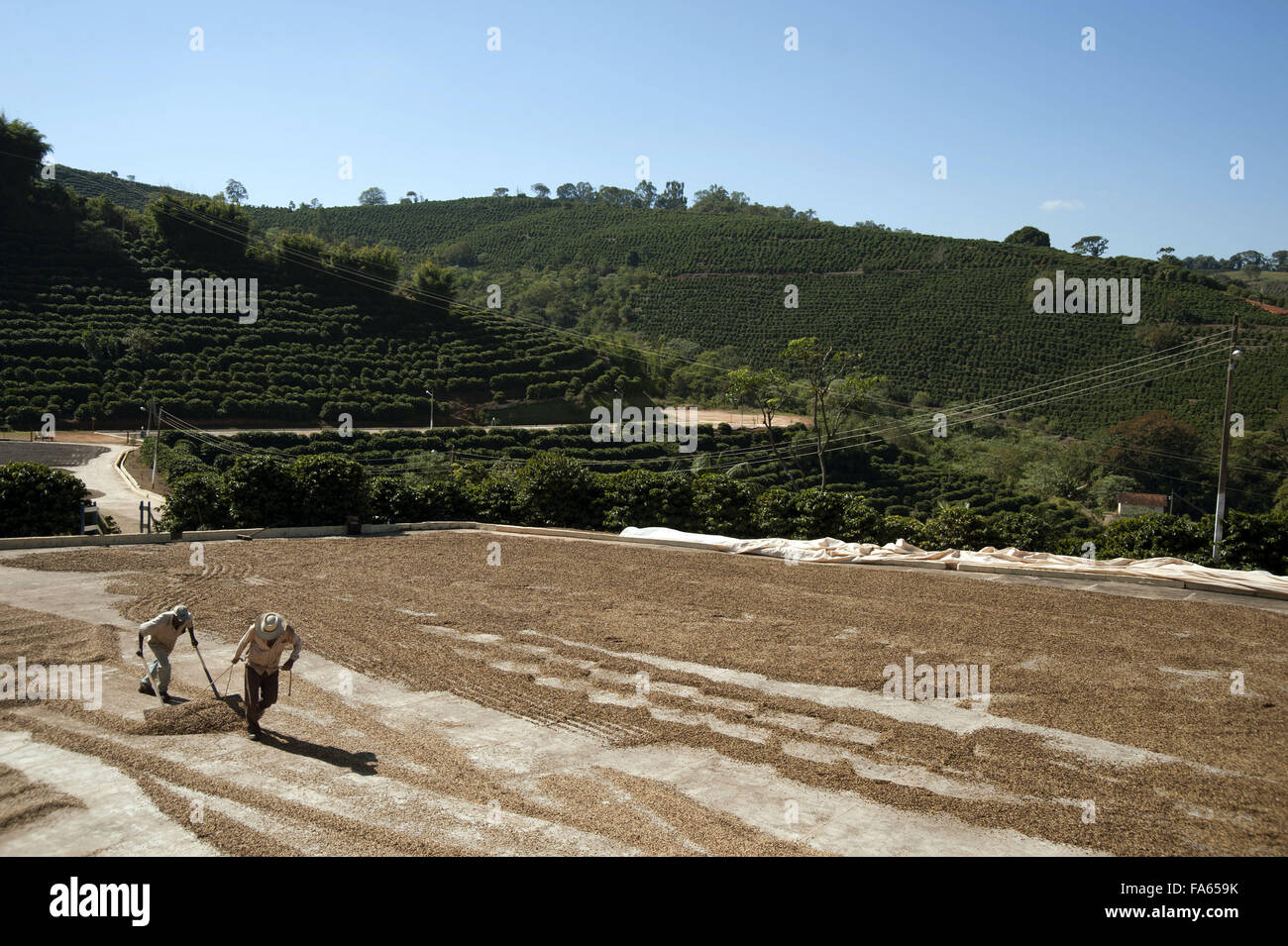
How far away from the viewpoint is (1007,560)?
1529 cm

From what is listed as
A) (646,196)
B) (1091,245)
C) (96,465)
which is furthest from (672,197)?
(96,465)

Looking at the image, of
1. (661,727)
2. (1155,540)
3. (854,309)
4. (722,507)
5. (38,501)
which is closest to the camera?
(661,727)

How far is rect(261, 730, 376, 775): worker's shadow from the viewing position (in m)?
6.62

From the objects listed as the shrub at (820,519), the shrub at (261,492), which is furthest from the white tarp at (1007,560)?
the shrub at (261,492)

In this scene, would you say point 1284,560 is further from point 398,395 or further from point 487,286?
point 487,286

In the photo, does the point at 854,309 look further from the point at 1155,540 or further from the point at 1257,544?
the point at 1257,544

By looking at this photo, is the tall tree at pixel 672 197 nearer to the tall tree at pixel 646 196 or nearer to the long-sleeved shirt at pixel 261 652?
the tall tree at pixel 646 196

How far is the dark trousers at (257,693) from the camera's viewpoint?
281 inches

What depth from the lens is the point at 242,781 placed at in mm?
6223

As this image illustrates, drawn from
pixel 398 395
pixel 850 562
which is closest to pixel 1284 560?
pixel 850 562

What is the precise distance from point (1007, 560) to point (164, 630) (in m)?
13.0

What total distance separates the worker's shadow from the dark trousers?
0.20 meters

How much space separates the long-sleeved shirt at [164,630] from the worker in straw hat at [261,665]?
52.2 inches
